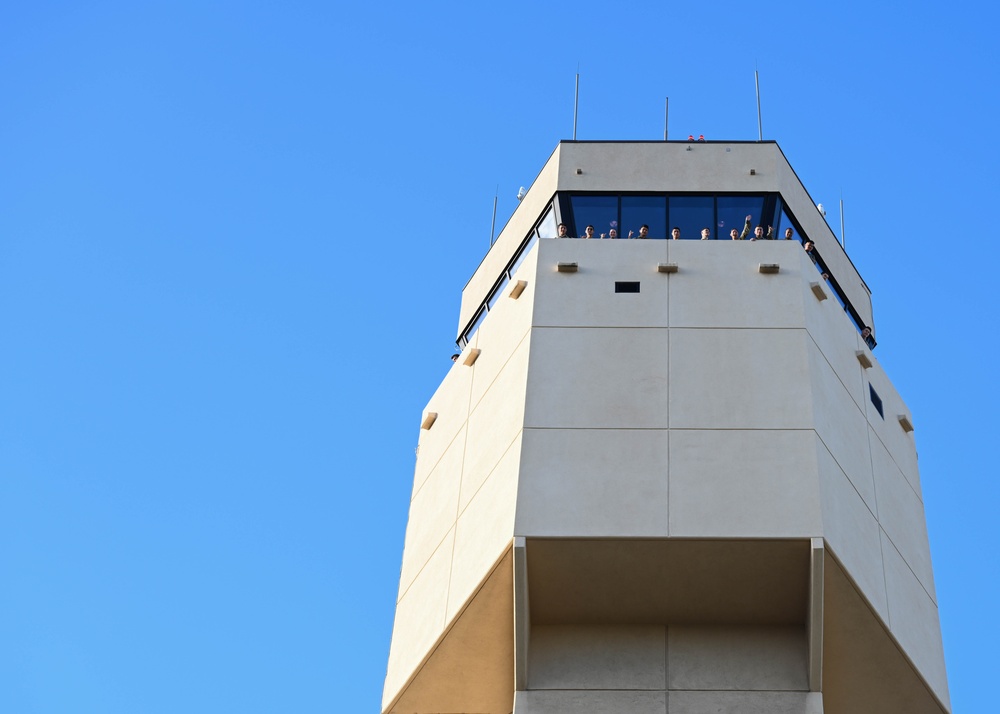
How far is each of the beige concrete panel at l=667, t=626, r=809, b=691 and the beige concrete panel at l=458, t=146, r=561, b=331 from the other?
335 inches

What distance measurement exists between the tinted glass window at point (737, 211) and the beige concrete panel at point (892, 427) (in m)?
3.24

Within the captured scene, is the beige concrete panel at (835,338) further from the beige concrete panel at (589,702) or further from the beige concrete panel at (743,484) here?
the beige concrete panel at (589,702)

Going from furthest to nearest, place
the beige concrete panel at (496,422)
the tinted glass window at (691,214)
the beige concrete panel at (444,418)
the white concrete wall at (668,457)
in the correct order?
the tinted glass window at (691,214) → the beige concrete panel at (444,418) → the beige concrete panel at (496,422) → the white concrete wall at (668,457)

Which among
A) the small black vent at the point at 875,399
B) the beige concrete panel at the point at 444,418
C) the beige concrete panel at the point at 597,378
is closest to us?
the beige concrete panel at the point at 597,378

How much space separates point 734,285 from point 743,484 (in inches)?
153

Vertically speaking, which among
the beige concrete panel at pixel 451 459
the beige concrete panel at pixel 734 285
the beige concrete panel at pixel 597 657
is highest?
the beige concrete panel at pixel 734 285

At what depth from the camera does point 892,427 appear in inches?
1016

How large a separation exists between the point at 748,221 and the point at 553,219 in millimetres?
3352

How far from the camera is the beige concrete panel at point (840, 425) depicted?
22.8 meters

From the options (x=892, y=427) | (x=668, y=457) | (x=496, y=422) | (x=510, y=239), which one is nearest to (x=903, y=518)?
(x=892, y=427)

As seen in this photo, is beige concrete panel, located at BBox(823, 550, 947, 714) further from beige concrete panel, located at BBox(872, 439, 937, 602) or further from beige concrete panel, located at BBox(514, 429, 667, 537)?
beige concrete panel, located at BBox(514, 429, 667, 537)

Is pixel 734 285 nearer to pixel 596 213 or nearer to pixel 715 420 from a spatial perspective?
pixel 715 420

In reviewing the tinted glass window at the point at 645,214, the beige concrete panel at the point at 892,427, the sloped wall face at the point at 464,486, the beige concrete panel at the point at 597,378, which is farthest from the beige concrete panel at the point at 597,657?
the tinted glass window at the point at 645,214

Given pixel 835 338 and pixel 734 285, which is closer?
pixel 734 285
